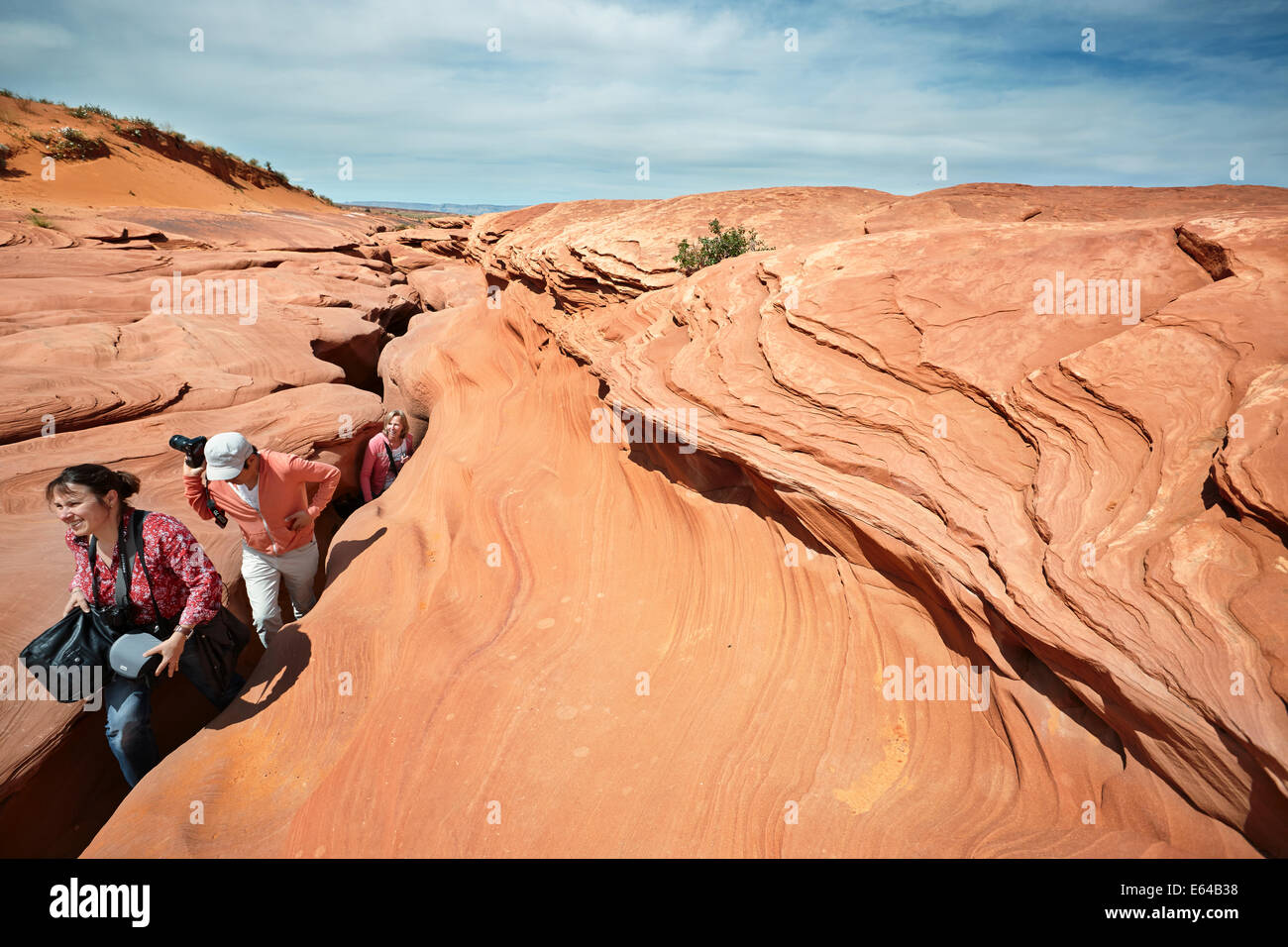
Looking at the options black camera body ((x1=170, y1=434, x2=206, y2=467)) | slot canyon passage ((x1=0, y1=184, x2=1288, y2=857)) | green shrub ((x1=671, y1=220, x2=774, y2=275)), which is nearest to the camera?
slot canyon passage ((x1=0, y1=184, x2=1288, y2=857))

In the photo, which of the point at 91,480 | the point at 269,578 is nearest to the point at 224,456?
the point at 91,480

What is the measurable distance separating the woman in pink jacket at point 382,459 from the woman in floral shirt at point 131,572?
12.1ft

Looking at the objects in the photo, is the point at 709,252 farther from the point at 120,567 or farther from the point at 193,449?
the point at 120,567

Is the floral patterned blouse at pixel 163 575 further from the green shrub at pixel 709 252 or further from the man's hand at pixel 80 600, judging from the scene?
the green shrub at pixel 709 252

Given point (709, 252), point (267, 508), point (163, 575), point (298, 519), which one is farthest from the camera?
point (709, 252)

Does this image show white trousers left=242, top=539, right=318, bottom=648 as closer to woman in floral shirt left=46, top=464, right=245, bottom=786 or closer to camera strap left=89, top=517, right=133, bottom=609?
woman in floral shirt left=46, top=464, right=245, bottom=786

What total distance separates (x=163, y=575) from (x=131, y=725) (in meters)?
0.98

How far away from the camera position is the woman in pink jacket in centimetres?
693

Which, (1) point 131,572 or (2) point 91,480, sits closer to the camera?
(2) point 91,480

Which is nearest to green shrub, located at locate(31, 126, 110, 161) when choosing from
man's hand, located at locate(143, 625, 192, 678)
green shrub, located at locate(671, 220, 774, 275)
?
green shrub, located at locate(671, 220, 774, 275)

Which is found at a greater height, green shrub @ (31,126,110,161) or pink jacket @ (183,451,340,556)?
green shrub @ (31,126,110,161)

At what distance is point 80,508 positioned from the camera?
2850 millimetres

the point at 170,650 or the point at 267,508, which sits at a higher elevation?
the point at 267,508
